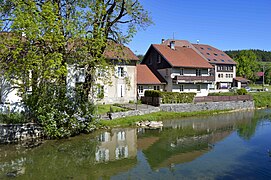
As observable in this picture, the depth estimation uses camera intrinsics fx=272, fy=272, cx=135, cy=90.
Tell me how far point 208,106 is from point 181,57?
34.6ft

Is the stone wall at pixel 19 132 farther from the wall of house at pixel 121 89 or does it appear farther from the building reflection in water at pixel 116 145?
the wall of house at pixel 121 89

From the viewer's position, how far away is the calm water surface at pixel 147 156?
12953mm

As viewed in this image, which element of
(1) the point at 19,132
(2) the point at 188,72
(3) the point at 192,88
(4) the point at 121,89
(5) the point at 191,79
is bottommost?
(1) the point at 19,132

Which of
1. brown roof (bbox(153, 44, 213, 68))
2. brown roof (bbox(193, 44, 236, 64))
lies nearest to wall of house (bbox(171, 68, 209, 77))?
brown roof (bbox(153, 44, 213, 68))

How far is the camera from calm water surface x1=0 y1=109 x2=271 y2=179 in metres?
13.0

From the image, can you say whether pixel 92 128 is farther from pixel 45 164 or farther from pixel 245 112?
pixel 245 112

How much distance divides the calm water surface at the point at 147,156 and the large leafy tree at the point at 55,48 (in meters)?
2.26

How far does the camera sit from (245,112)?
119 ft

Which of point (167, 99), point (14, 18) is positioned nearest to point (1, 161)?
point (14, 18)

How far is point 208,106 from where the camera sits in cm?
3428

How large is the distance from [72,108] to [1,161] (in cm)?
638

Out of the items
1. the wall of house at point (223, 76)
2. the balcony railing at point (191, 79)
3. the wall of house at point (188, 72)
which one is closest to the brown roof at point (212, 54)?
the wall of house at point (223, 76)

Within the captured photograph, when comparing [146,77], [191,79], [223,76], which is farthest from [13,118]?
[223,76]

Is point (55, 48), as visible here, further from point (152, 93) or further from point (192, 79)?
point (192, 79)
